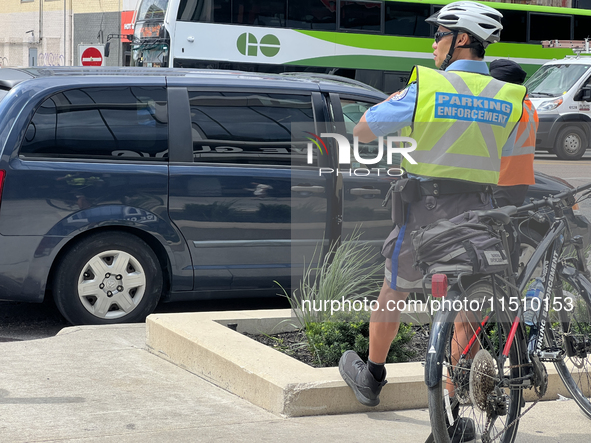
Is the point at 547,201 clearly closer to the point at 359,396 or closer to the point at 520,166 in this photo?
the point at 359,396

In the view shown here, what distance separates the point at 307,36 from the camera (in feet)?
69.8

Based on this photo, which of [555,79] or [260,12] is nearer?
[260,12]

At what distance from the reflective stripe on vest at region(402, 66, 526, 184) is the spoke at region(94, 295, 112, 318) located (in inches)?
114

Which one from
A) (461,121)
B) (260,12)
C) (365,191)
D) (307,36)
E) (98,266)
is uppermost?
(260,12)

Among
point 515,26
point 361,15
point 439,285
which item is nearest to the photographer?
point 439,285

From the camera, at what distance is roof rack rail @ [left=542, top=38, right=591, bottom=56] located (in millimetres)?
23658

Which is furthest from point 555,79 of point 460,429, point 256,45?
point 460,429

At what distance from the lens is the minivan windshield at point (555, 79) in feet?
70.3

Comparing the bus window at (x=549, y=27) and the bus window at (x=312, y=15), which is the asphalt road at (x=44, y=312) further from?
the bus window at (x=549, y=27)

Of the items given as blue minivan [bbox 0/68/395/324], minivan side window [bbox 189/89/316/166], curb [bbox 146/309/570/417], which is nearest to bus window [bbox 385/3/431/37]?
blue minivan [bbox 0/68/395/324]

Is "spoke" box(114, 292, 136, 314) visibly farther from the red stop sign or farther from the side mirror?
the side mirror

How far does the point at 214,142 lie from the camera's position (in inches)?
235

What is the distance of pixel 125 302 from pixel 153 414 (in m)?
1.95

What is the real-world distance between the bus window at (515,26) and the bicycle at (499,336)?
71.0 ft
